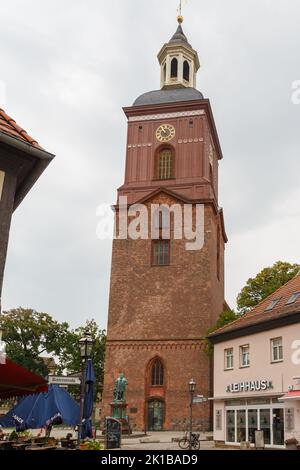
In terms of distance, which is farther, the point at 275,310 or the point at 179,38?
the point at 179,38

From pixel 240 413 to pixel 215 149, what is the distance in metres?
28.8

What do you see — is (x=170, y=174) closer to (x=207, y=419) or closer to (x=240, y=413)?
(x=207, y=419)

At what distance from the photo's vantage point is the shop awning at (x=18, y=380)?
1019 centimetres

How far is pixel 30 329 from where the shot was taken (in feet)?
193

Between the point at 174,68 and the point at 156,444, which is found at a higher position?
the point at 174,68

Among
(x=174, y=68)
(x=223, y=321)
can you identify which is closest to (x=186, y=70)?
(x=174, y=68)

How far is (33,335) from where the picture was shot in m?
58.8

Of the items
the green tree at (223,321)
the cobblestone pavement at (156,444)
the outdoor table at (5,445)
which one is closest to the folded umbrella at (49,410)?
the outdoor table at (5,445)

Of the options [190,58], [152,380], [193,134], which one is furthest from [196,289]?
[190,58]

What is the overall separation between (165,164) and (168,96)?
19.2 feet

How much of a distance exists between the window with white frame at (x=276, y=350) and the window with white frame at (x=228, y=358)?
3308 millimetres

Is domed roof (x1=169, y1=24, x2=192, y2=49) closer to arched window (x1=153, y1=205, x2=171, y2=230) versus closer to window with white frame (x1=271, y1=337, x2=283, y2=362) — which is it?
arched window (x1=153, y1=205, x2=171, y2=230)

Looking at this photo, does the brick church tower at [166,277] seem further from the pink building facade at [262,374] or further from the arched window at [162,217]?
the pink building facade at [262,374]

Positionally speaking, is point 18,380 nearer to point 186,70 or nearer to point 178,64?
point 178,64
